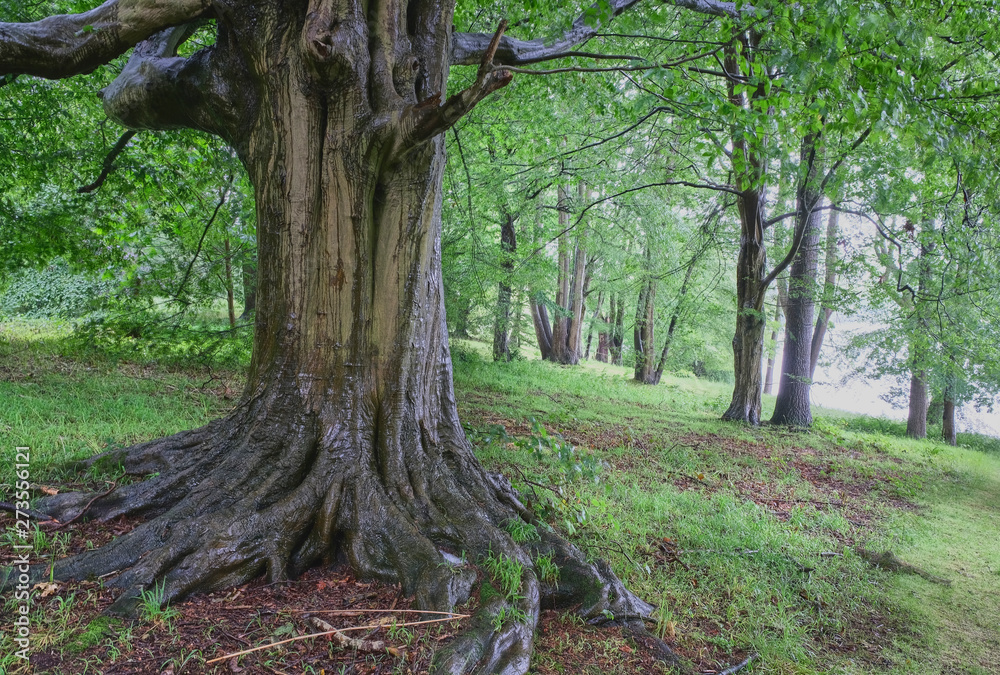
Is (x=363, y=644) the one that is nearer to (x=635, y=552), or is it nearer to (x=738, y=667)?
(x=738, y=667)

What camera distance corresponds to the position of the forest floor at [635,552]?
2619 millimetres

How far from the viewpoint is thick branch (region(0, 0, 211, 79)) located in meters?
A: 3.78

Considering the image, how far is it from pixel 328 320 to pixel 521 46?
3.53m

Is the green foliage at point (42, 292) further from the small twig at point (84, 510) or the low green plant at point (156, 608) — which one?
the low green plant at point (156, 608)

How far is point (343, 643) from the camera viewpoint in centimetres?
264

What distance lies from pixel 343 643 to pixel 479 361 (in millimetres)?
10500

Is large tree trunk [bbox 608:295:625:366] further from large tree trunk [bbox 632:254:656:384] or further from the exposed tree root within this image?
the exposed tree root

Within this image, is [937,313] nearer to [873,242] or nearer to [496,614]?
[873,242]

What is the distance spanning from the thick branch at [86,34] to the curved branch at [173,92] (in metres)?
0.22

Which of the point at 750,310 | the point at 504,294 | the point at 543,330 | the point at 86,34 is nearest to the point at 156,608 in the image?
the point at 86,34

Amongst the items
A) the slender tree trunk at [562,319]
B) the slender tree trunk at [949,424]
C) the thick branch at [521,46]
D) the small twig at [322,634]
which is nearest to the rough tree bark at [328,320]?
the small twig at [322,634]

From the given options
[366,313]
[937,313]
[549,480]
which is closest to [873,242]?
[937,313]

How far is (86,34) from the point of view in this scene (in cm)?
386

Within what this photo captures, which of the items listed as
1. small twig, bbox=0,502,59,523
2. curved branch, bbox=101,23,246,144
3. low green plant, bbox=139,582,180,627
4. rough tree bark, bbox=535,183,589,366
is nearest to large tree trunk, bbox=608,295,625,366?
rough tree bark, bbox=535,183,589,366
